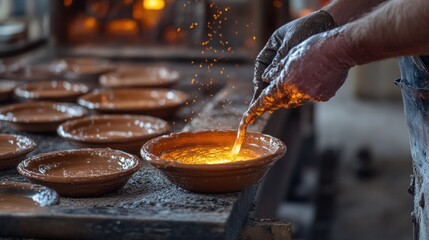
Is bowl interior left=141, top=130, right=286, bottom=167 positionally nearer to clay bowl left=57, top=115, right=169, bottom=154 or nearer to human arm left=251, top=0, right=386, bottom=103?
human arm left=251, top=0, right=386, bottom=103

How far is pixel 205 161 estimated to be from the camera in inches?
113

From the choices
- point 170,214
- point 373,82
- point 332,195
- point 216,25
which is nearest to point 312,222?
point 332,195

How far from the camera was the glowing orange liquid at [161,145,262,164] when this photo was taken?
288 centimetres

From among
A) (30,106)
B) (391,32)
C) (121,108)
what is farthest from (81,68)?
(391,32)

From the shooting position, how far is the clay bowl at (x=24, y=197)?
2592 millimetres

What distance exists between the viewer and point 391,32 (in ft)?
7.62

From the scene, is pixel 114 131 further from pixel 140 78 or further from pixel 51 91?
pixel 140 78

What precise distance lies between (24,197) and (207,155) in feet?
2.54

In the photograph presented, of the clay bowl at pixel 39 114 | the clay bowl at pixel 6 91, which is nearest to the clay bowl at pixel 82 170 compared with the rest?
the clay bowl at pixel 39 114

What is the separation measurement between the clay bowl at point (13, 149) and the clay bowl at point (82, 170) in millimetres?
162

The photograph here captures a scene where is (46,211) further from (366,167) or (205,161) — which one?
(366,167)

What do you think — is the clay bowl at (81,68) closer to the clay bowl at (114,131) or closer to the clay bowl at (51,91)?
the clay bowl at (51,91)

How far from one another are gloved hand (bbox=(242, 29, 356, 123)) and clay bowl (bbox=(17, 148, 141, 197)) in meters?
0.74

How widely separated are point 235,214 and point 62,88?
283 centimetres
